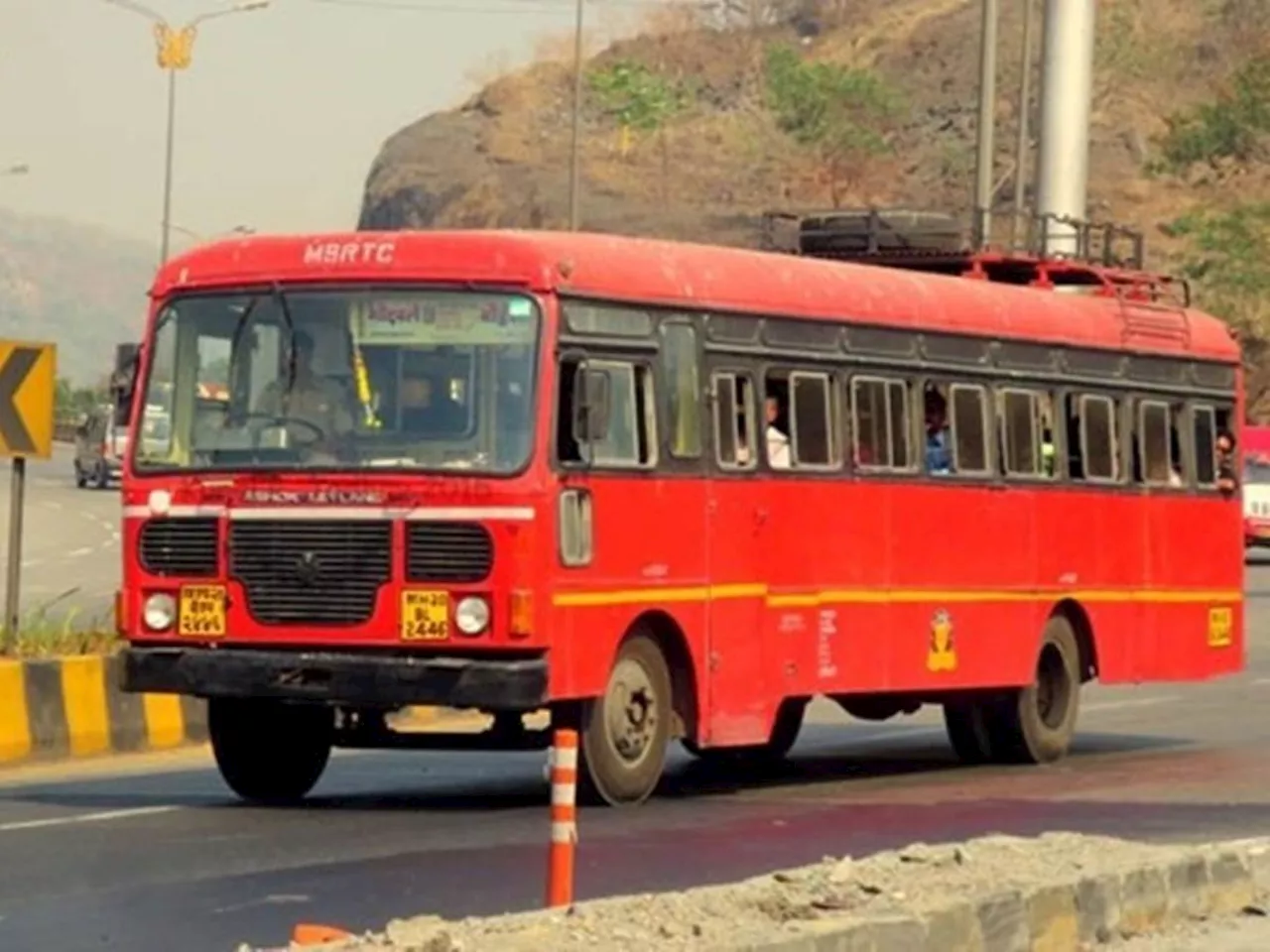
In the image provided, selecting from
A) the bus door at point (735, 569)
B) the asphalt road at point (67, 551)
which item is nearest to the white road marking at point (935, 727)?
the asphalt road at point (67, 551)

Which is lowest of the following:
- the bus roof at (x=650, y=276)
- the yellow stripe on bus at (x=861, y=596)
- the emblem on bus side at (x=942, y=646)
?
the emblem on bus side at (x=942, y=646)

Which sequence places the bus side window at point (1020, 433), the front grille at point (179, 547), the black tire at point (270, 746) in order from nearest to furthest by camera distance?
the front grille at point (179, 547), the black tire at point (270, 746), the bus side window at point (1020, 433)

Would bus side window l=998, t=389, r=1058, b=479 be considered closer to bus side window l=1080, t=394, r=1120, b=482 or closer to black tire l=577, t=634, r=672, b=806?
bus side window l=1080, t=394, r=1120, b=482

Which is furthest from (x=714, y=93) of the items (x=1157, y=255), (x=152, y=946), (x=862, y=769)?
(x=152, y=946)

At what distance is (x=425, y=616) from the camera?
15945 mm

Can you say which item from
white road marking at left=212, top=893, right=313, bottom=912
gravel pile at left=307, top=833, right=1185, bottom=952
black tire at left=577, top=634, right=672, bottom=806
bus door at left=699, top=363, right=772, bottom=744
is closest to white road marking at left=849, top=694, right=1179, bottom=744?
bus door at left=699, top=363, right=772, bottom=744

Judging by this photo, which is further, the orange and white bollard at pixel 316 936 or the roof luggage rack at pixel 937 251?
the roof luggage rack at pixel 937 251

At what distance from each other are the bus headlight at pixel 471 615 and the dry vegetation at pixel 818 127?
80.4m

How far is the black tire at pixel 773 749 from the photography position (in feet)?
66.9

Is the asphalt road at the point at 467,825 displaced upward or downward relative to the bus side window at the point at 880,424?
downward

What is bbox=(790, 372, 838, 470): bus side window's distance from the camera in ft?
60.8

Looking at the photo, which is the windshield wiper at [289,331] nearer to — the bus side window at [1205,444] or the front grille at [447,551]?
the front grille at [447,551]

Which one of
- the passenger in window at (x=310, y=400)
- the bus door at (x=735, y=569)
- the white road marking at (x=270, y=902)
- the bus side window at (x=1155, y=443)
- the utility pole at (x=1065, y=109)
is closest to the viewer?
the white road marking at (x=270, y=902)

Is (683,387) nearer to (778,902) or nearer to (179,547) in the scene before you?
(179,547)
